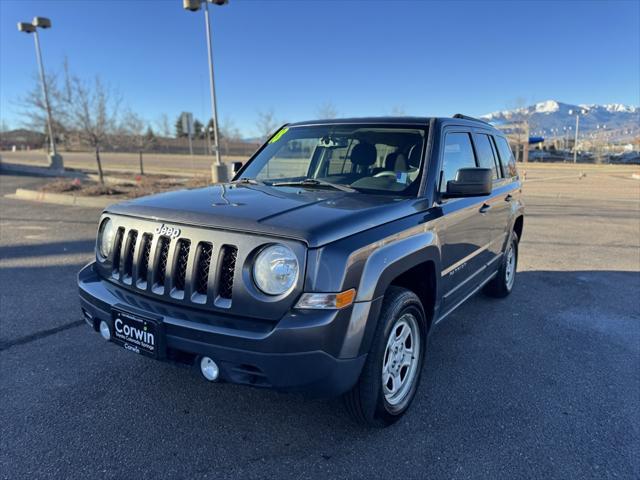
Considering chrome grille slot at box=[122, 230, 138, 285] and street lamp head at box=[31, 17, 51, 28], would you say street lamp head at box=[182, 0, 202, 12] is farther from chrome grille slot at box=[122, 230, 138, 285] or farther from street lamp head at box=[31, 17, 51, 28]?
chrome grille slot at box=[122, 230, 138, 285]

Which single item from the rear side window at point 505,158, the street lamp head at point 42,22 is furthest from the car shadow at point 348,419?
the street lamp head at point 42,22

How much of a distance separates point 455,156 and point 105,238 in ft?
8.75

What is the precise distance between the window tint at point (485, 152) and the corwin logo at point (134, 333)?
125 inches

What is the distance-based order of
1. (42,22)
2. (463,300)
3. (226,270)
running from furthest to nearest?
(42,22)
(463,300)
(226,270)

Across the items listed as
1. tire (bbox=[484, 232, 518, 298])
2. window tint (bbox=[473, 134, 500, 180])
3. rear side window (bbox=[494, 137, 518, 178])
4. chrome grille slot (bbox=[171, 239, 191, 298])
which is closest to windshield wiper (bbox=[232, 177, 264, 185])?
chrome grille slot (bbox=[171, 239, 191, 298])

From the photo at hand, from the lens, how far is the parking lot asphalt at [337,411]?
256cm

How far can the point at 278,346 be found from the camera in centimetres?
226

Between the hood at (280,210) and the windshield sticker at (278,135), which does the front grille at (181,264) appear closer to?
the hood at (280,210)

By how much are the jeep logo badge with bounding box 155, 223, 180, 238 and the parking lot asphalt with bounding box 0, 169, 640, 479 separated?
1.19 metres

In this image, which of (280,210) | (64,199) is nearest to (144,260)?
(280,210)

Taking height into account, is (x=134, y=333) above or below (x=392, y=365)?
above

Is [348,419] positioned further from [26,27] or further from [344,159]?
[26,27]

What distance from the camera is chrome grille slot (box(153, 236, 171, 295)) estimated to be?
267 centimetres

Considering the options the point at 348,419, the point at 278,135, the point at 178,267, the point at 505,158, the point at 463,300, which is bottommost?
the point at 348,419
